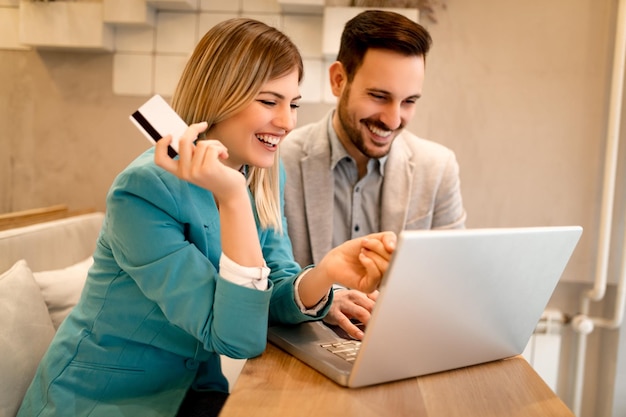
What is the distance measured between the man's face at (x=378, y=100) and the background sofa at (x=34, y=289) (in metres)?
0.86

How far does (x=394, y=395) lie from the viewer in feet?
2.58

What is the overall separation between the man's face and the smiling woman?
24.5 inches

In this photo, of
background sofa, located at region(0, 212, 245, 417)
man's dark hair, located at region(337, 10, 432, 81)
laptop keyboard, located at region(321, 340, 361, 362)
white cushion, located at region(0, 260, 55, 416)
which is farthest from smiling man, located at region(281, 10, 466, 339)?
laptop keyboard, located at region(321, 340, 361, 362)

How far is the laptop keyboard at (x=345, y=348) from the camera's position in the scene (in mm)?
896

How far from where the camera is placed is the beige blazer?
72.4 inches

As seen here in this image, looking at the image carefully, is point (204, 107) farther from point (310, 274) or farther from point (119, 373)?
point (119, 373)

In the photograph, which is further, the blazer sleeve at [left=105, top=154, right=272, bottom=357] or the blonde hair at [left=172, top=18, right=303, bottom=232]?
the blonde hair at [left=172, top=18, right=303, bottom=232]

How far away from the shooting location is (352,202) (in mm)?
1885

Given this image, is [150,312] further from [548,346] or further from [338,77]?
[548,346]

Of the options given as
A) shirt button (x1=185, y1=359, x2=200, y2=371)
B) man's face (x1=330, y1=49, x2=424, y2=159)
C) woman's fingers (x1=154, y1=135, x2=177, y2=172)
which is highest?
man's face (x1=330, y1=49, x2=424, y2=159)

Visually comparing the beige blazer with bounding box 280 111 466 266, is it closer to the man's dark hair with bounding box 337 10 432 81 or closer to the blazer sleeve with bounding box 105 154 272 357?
the man's dark hair with bounding box 337 10 432 81

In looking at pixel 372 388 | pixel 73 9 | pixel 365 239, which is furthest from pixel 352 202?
pixel 73 9

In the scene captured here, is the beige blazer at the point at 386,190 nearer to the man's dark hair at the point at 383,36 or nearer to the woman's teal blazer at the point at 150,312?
the man's dark hair at the point at 383,36

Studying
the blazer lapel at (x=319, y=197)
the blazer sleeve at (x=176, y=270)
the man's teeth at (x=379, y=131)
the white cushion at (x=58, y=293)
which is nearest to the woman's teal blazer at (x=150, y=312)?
the blazer sleeve at (x=176, y=270)
